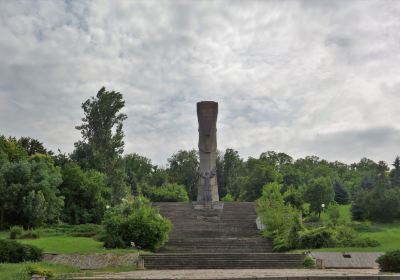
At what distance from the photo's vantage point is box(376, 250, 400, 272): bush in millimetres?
14414

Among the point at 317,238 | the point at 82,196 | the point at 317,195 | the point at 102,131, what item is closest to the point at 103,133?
the point at 102,131

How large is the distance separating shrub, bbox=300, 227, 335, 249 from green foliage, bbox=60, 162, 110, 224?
16443 millimetres

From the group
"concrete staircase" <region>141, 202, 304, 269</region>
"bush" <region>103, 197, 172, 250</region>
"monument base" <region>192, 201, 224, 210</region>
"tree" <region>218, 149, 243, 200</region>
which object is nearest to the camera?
"concrete staircase" <region>141, 202, 304, 269</region>

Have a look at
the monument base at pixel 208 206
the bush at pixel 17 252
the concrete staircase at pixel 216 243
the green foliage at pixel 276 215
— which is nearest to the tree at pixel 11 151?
the concrete staircase at pixel 216 243

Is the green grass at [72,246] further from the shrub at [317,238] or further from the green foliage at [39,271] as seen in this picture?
the shrub at [317,238]

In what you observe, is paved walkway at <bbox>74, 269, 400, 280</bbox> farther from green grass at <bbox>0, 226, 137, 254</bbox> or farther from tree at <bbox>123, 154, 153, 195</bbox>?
tree at <bbox>123, 154, 153, 195</bbox>

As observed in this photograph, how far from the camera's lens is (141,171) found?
6944 cm

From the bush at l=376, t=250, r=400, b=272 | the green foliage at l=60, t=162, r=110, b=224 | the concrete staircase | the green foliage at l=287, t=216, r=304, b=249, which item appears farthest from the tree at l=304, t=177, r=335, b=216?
the bush at l=376, t=250, r=400, b=272

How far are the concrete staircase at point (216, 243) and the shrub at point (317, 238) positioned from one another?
68.1 inches

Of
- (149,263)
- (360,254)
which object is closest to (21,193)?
(149,263)

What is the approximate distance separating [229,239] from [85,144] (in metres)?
20.4

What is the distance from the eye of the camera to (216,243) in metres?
23.8

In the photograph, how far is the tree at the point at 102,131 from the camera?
135 ft

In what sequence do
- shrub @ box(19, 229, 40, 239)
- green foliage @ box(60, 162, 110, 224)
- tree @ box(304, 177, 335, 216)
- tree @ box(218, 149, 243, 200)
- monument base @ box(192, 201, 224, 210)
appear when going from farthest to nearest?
1. tree @ box(218, 149, 243, 200)
2. tree @ box(304, 177, 335, 216)
3. green foliage @ box(60, 162, 110, 224)
4. monument base @ box(192, 201, 224, 210)
5. shrub @ box(19, 229, 40, 239)
